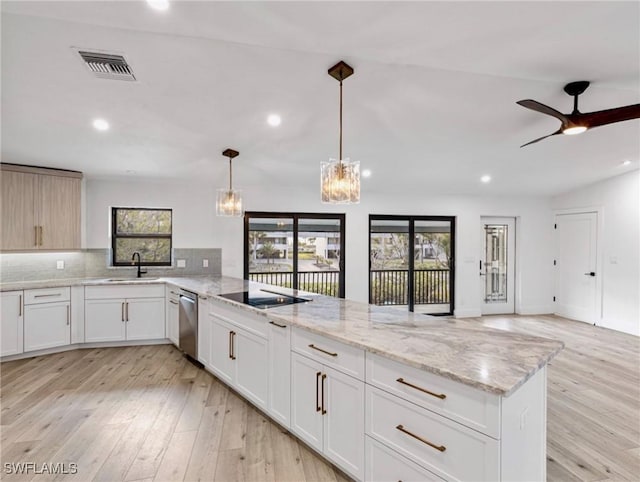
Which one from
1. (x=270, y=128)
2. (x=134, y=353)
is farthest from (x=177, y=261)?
(x=270, y=128)

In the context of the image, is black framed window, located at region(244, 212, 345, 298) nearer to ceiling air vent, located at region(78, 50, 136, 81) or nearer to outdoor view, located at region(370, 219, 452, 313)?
outdoor view, located at region(370, 219, 452, 313)

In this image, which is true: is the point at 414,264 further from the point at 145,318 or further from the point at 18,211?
the point at 18,211

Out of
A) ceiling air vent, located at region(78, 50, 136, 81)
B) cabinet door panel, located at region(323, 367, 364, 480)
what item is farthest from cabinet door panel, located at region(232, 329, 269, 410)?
ceiling air vent, located at region(78, 50, 136, 81)

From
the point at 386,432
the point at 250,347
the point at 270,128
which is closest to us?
the point at 386,432

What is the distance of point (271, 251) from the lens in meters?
5.54

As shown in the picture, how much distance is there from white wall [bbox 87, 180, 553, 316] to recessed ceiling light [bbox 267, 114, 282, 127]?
2.13 metres

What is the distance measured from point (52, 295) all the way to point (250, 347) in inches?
119

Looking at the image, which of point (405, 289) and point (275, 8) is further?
point (405, 289)

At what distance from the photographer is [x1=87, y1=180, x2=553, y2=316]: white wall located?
16.0ft

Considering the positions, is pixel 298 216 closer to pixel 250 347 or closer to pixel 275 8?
pixel 250 347

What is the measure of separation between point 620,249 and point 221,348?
6.47 metres

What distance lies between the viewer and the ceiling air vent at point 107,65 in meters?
2.26

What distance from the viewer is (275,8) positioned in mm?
1810

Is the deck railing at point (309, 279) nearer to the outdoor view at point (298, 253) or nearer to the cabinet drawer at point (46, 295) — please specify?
the outdoor view at point (298, 253)
